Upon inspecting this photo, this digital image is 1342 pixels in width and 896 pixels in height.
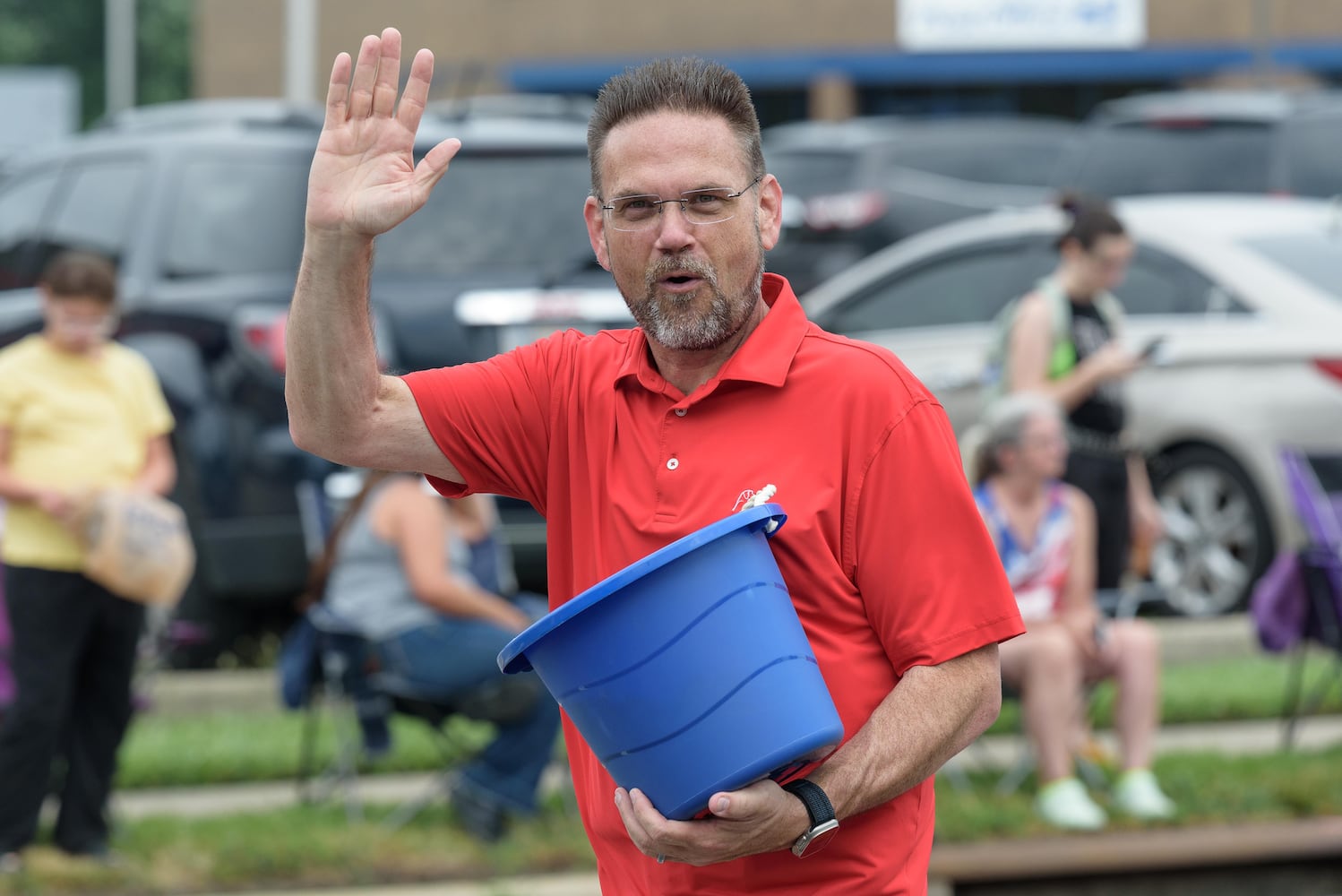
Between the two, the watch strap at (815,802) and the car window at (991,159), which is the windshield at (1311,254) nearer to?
the car window at (991,159)

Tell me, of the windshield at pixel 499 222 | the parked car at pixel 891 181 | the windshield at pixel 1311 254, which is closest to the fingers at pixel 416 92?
the windshield at pixel 499 222

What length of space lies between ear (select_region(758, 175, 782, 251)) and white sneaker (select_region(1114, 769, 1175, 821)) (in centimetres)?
375

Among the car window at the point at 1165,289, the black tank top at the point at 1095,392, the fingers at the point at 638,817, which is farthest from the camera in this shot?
the car window at the point at 1165,289

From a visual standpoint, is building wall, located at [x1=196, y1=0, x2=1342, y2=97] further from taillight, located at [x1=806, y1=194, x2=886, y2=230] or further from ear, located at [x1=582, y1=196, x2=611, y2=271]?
ear, located at [x1=582, y1=196, x2=611, y2=271]

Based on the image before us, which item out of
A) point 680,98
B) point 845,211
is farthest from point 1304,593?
point 845,211

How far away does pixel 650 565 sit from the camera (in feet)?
7.45

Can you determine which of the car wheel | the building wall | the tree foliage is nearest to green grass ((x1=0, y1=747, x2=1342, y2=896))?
the car wheel

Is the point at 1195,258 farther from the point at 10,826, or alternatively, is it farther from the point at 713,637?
the point at 713,637

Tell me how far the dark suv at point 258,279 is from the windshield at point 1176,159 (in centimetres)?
487

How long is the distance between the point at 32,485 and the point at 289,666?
3.43 feet

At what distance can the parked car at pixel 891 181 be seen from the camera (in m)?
12.9

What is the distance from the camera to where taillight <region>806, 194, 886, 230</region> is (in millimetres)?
12984

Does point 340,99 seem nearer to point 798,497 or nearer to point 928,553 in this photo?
point 798,497

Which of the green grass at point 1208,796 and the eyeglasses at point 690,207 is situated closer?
the eyeglasses at point 690,207
